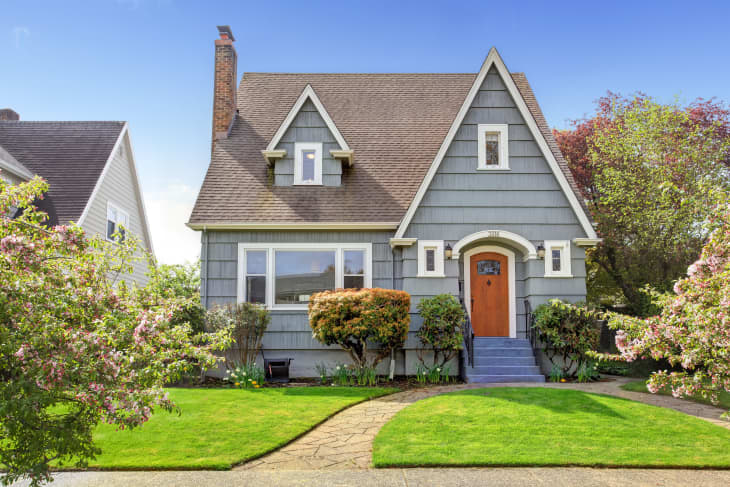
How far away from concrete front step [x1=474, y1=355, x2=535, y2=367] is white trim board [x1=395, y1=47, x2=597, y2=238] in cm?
328

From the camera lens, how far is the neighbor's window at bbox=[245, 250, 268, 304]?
42.3 ft

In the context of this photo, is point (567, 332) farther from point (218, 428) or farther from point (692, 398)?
point (218, 428)

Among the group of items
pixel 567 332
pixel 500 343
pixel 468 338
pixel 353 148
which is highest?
pixel 353 148

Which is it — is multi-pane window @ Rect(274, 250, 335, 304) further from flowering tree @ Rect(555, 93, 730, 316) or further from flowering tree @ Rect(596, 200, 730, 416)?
flowering tree @ Rect(555, 93, 730, 316)

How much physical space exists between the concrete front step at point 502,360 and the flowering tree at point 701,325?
639 centimetres

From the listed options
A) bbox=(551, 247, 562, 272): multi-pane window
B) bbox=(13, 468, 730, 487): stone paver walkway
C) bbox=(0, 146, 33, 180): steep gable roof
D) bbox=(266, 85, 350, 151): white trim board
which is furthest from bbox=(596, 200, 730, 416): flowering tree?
bbox=(0, 146, 33, 180): steep gable roof

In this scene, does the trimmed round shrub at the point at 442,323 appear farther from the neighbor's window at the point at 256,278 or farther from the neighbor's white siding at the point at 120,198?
the neighbor's white siding at the point at 120,198

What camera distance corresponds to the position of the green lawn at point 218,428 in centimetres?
587

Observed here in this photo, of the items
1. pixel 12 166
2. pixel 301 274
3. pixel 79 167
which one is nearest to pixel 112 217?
pixel 79 167

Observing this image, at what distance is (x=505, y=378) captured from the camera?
37.7ft

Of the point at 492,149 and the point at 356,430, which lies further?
the point at 492,149

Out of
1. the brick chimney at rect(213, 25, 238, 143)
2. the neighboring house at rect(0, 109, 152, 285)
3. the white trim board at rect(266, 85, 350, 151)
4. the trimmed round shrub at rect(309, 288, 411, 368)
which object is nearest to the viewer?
the trimmed round shrub at rect(309, 288, 411, 368)

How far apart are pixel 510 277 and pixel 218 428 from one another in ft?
27.6

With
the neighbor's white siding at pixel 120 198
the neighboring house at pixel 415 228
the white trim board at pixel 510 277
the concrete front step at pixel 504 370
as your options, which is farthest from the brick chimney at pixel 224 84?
the concrete front step at pixel 504 370
